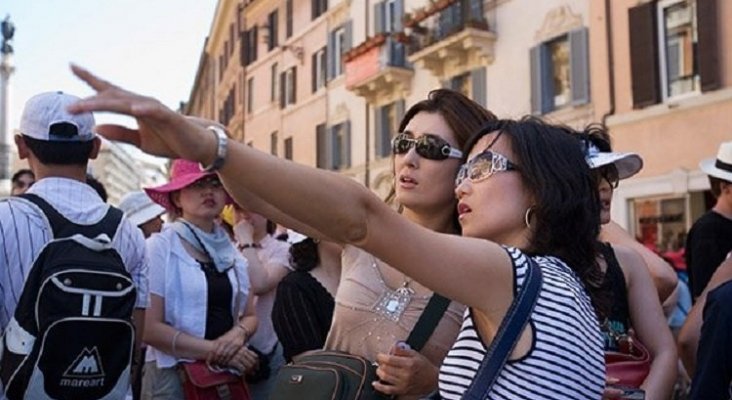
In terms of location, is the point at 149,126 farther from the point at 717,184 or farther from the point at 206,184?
the point at 717,184

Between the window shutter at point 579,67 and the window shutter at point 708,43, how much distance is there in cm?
264

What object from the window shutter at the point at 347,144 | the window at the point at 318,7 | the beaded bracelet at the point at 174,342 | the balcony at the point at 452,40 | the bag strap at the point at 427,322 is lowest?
the beaded bracelet at the point at 174,342

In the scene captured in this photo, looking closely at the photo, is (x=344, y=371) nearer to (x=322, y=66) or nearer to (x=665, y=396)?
(x=665, y=396)

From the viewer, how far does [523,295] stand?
5.72 ft

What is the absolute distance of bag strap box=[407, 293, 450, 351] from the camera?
7.85 feet

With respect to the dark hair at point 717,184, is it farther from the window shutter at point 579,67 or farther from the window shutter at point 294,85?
the window shutter at point 294,85

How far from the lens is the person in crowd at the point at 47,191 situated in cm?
282

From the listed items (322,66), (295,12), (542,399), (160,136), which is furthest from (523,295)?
(295,12)

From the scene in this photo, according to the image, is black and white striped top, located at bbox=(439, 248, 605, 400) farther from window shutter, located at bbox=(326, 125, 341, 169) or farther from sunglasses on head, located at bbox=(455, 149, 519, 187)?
window shutter, located at bbox=(326, 125, 341, 169)

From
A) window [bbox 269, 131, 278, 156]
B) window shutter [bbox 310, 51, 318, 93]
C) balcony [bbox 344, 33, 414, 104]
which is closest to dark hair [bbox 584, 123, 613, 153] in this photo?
balcony [bbox 344, 33, 414, 104]

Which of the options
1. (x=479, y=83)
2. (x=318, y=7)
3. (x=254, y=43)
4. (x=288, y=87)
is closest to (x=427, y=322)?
(x=479, y=83)

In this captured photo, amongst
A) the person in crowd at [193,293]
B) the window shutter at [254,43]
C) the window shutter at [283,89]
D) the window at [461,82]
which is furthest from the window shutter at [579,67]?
the window shutter at [254,43]

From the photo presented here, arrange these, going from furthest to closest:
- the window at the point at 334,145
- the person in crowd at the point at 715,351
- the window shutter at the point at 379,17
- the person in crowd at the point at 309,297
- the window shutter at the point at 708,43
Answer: the window at the point at 334,145
the window shutter at the point at 379,17
the window shutter at the point at 708,43
the person in crowd at the point at 309,297
the person in crowd at the point at 715,351

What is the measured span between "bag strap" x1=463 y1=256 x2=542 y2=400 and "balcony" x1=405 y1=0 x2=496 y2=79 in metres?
17.2
